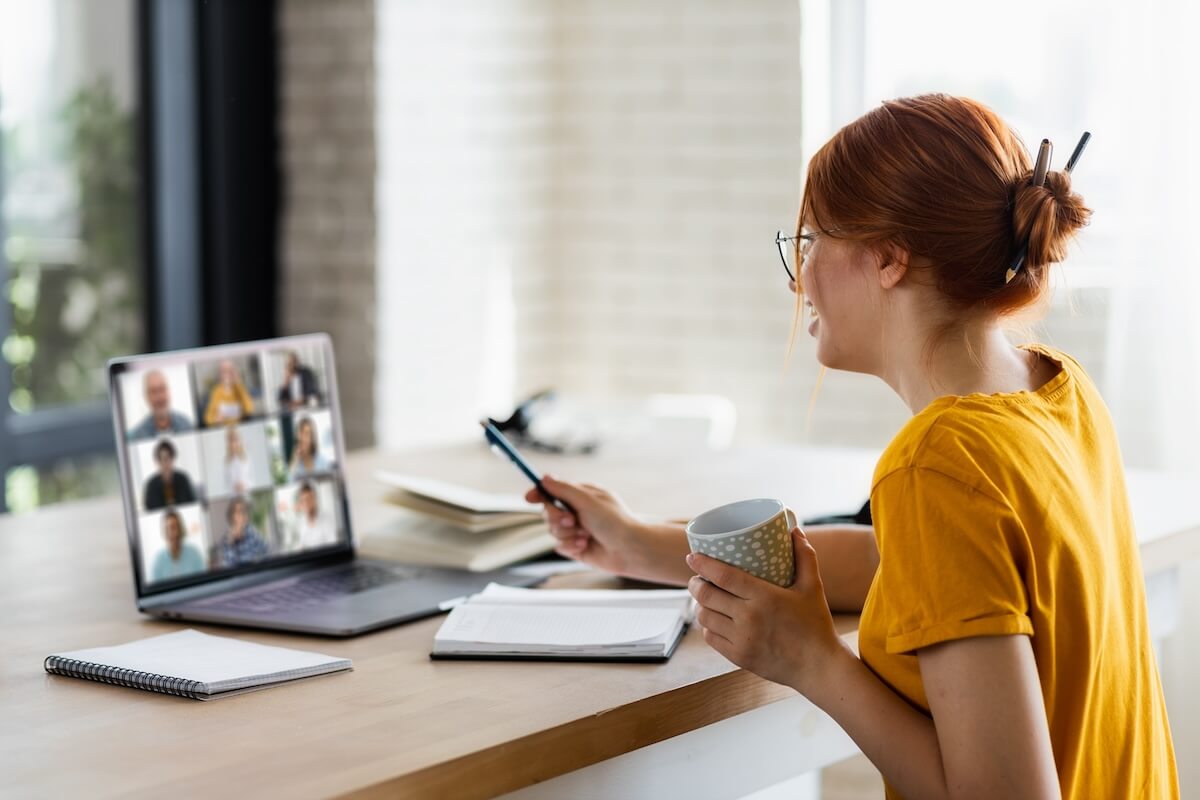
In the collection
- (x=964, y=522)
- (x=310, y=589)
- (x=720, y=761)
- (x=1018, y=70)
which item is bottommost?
(x=720, y=761)

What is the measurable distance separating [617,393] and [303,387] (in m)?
2.41

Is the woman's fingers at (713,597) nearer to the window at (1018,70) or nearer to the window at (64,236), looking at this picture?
the window at (1018,70)

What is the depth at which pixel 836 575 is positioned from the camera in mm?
1552

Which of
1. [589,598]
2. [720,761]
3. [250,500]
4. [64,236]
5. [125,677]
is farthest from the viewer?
[64,236]

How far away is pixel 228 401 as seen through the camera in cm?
163

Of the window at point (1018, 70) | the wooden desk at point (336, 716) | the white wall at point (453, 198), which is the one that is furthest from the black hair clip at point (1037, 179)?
the white wall at point (453, 198)

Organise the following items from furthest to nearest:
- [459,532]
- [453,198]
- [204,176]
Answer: [453,198], [204,176], [459,532]

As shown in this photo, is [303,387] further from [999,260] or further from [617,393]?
[617,393]

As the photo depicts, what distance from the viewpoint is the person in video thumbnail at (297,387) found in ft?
5.55

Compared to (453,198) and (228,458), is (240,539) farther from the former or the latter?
(453,198)

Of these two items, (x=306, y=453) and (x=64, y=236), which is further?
(x=64, y=236)

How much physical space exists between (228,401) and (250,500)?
117 millimetres

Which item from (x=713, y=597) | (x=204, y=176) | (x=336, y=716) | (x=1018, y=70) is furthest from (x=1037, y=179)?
(x=204, y=176)

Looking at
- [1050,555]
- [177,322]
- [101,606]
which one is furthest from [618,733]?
[177,322]
